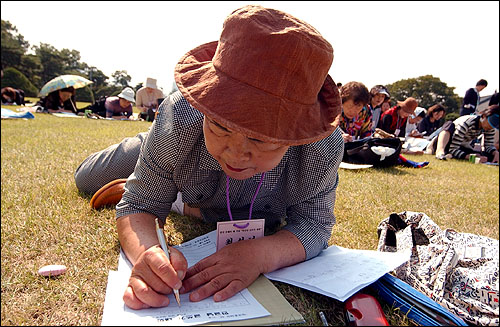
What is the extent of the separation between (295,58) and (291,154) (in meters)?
0.61

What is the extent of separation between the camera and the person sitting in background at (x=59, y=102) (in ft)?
35.4

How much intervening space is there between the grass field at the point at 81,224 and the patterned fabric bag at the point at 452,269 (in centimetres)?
21

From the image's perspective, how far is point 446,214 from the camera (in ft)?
8.91

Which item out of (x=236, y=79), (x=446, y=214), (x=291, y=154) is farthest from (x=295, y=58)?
(x=446, y=214)

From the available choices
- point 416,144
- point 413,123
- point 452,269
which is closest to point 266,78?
point 452,269

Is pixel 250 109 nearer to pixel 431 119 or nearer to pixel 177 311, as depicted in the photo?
pixel 177 311

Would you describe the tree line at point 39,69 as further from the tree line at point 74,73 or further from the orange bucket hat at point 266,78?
the orange bucket hat at point 266,78

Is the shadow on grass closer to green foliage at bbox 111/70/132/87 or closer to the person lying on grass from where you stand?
the person lying on grass

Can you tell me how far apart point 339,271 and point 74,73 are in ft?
133

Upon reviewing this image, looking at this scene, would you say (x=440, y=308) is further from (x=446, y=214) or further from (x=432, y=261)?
(x=446, y=214)

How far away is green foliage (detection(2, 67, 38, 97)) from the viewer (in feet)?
68.7

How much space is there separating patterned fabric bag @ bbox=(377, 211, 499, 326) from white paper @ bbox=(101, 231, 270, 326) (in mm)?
717

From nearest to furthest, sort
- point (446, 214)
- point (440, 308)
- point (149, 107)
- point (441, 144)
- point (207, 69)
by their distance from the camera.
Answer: point (207, 69), point (440, 308), point (446, 214), point (441, 144), point (149, 107)

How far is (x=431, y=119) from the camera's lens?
32.7 feet
